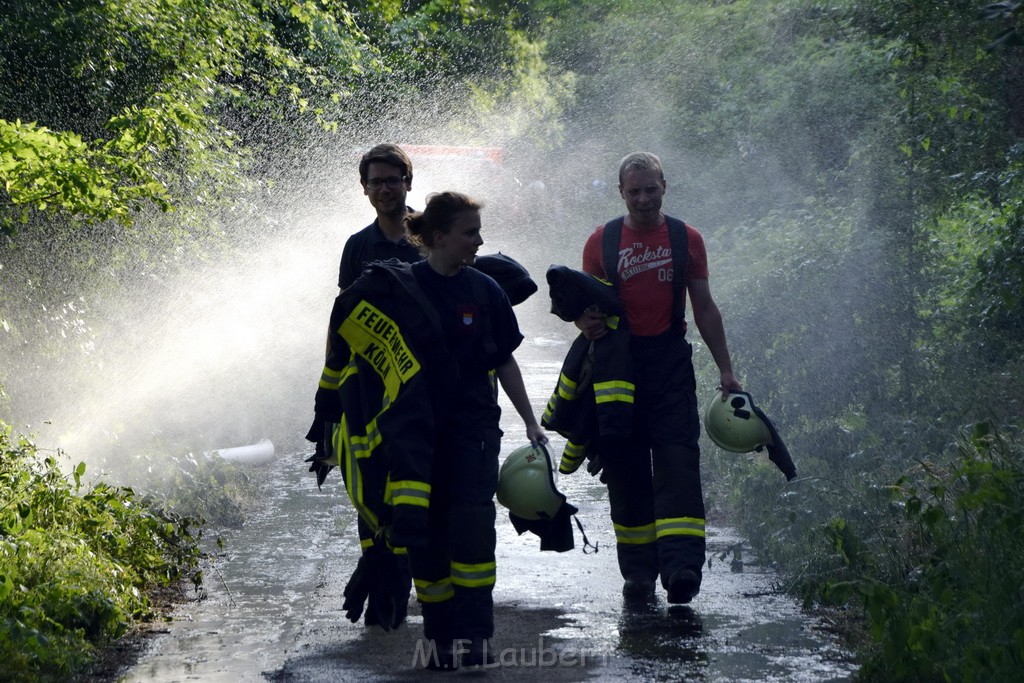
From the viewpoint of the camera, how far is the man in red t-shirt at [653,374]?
6145 millimetres

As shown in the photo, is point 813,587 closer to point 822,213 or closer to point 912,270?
point 912,270

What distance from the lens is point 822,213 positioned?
12781mm

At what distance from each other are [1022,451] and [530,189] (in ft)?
87.0

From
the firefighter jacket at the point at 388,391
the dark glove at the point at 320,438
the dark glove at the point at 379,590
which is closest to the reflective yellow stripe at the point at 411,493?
the firefighter jacket at the point at 388,391

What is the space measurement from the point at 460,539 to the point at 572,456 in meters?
1.55

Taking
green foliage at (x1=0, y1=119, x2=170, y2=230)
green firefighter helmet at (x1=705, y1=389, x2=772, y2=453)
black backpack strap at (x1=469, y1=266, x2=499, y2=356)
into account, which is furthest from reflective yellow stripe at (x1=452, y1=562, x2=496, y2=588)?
green foliage at (x1=0, y1=119, x2=170, y2=230)

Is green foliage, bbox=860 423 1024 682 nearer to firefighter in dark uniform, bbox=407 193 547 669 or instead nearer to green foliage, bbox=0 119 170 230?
firefighter in dark uniform, bbox=407 193 547 669

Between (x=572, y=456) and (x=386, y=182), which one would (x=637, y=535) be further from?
(x=386, y=182)

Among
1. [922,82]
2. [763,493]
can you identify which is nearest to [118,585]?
[763,493]

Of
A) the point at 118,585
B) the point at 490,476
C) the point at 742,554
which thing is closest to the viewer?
the point at 490,476

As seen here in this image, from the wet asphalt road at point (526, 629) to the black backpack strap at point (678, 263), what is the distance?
129 cm

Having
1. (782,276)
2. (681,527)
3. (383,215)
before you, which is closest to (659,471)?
(681,527)

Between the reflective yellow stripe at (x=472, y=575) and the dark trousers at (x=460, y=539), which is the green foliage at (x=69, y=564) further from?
the reflective yellow stripe at (x=472, y=575)

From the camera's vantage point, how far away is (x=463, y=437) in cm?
526
